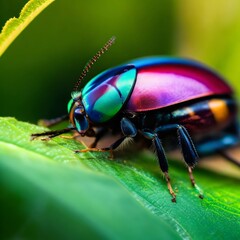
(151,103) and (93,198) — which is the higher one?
(151,103)

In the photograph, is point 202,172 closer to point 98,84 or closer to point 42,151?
point 98,84

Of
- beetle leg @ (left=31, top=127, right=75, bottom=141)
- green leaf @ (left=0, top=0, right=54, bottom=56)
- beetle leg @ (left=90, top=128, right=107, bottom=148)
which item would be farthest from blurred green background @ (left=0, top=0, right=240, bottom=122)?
green leaf @ (left=0, top=0, right=54, bottom=56)

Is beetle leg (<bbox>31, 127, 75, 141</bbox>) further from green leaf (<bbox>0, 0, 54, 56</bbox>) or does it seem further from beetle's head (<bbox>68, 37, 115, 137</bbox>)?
green leaf (<bbox>0, 0, 54, 56</bbox>)

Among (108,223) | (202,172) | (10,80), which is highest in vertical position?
(10,80)

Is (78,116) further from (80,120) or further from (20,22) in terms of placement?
(20,22)

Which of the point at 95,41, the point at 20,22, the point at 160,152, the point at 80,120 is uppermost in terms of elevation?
the point at 20,22

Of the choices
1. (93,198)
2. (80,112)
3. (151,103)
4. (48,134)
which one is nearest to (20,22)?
(48,134)

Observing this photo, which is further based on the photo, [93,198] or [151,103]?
[151,103]

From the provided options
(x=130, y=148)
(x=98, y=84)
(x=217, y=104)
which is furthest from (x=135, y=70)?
(x=217, y=104)
